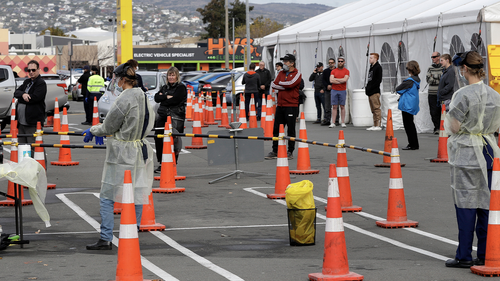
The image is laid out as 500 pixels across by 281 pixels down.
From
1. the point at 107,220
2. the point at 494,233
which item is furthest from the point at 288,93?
the point at 494,233

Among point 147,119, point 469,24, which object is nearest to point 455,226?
point 147,119

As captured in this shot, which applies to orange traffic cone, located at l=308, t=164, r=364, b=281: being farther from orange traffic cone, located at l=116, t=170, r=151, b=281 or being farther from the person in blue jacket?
the person in blue jacket

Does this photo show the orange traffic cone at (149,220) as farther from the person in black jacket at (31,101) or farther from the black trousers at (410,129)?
the black trousers at (410,129)

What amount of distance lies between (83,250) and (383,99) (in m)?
15.4

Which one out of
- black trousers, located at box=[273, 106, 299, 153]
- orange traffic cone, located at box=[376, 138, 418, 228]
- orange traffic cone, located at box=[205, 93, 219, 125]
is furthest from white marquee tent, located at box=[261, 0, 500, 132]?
orange traffic cone, located at box=[376, 138, 418, 228]

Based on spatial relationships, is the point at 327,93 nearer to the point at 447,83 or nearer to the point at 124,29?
the point at 447,83

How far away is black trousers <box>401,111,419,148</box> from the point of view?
50.8ft

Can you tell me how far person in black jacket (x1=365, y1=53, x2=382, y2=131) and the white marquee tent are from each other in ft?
2.99

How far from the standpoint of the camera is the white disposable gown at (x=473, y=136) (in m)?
6.55

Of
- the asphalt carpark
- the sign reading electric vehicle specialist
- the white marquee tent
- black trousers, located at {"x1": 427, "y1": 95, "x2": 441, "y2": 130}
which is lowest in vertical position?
the asphalt carpark

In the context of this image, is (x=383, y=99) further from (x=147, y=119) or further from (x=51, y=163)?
(x=147, y=119)

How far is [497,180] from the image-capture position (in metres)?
6.29

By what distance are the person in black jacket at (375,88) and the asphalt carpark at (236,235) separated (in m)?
6.04

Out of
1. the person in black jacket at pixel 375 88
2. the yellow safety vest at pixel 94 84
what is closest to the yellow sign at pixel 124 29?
the yellow safety vest at pixel 94 84
